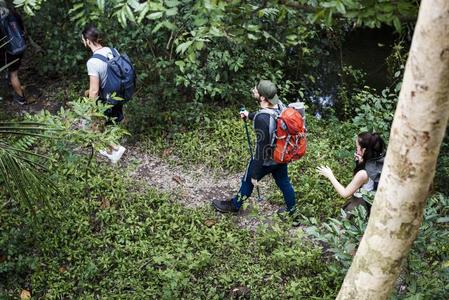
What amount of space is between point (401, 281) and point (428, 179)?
213cm

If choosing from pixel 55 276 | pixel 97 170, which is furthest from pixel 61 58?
pixel 55 276

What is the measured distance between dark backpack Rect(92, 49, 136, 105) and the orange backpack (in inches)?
70.9

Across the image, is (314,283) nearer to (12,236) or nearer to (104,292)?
(104,292)

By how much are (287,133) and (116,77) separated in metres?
2.05

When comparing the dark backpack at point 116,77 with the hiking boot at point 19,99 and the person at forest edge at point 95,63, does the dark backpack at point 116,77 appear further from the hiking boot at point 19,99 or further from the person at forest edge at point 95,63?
the hiking boot at point 19,99

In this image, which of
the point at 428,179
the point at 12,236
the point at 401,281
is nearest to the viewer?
the point at 428,179

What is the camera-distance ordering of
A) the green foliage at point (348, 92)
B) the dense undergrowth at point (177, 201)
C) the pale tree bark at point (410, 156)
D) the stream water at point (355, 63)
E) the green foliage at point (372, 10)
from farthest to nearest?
the stream water at point (355, 63) < the green foliage at point (348, 92) < the dense undergrowth at point (177, 201) < the green foliage at point (372, 10) < the pale tree bark at point (410, 156)

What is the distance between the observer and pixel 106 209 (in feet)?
18.2

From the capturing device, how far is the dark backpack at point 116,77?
5695 millimetres

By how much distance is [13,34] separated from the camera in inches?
268

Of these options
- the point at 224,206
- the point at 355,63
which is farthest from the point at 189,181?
the point at 355,63

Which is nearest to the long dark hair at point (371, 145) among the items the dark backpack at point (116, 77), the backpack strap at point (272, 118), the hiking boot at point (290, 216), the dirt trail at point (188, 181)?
the backpack strap at point (272, 118)

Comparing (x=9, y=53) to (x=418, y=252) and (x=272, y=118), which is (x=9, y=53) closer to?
(x=272, y=118)

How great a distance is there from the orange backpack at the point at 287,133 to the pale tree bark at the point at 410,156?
2258 mm
